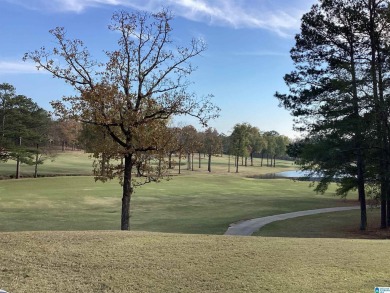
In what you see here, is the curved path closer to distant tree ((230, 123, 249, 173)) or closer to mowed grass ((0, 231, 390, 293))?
mowed grass ((0, 231, 390, 293))

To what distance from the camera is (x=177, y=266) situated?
6984mm

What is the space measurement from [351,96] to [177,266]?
19.4 metres

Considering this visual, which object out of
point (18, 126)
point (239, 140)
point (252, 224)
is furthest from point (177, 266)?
point (239, 140)

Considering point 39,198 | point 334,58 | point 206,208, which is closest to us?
point 334,58

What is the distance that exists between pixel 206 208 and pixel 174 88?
53.7 ft

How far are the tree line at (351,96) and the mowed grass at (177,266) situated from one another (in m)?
13.2

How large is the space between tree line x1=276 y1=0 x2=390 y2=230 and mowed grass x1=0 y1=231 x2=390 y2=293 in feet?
43.3

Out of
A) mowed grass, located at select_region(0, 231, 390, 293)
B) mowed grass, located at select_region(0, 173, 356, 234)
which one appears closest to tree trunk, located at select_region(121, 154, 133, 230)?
mowed grass, located at select_region(0, 173, 356, 234)

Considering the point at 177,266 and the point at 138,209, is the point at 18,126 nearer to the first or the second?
the point at 138,209

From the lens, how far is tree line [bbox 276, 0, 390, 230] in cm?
2111

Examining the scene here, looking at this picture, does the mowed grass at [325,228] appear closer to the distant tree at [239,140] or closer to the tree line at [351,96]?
the tree line at [351,96]

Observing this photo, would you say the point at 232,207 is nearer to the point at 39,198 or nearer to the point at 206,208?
the point at 206,208

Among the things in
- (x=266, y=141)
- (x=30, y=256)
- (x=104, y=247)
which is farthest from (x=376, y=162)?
(x=266, y=141)

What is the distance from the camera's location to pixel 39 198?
34.0 m
